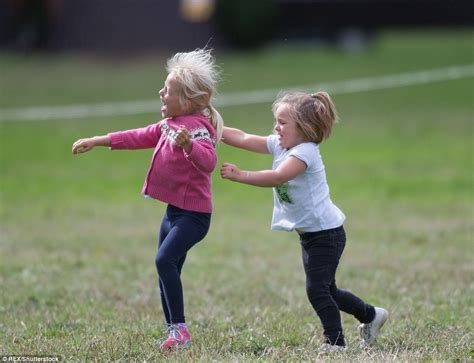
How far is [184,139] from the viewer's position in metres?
5.46

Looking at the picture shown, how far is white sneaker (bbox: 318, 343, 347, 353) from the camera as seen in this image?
5.61 meters

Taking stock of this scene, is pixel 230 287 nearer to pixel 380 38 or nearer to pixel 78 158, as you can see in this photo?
pixel 78 158

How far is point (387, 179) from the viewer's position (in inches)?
604

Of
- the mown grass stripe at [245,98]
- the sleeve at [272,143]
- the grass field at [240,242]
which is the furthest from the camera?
the mown grass stripe at [245,98]

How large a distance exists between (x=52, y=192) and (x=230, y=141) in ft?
30.0

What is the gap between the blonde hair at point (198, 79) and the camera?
5.85 metres

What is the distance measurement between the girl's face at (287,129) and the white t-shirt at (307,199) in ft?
0.17

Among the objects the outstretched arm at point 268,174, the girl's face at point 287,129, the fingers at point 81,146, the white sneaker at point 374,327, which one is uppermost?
the girl's face at point 287,129

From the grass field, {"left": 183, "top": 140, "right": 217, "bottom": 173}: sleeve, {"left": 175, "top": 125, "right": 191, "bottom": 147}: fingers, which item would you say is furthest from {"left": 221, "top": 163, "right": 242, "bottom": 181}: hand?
the grass field

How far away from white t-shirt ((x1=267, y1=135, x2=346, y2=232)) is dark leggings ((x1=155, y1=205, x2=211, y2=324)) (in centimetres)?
48

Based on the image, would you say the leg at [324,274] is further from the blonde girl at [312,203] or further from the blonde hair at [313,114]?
the blonde hair at [313,114]

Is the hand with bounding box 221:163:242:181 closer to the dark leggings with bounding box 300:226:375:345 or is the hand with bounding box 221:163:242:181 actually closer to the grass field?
the dark leggings with bounding box 300:226:375:345

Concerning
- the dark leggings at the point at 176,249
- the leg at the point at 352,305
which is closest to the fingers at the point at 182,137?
the dark leggings at the point at 176,249

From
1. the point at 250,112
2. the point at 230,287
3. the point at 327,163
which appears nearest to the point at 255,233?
the point at 230,287
